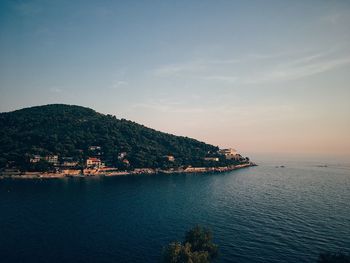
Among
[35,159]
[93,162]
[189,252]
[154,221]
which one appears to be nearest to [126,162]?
[93,162]

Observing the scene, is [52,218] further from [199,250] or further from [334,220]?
[334,220]

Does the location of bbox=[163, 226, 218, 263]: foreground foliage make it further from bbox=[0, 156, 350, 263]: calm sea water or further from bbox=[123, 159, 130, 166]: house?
bbox=[123, 159, 130, 166]: house

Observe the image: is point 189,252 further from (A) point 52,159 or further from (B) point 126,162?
(A) point 52,159

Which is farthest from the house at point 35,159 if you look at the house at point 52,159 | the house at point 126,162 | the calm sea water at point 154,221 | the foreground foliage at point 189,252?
the foreground foliage at point 189,252

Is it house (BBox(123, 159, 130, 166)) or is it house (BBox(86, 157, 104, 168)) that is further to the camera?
house (BBox(123, 159, 130, 166))

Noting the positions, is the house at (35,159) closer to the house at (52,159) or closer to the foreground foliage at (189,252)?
the house at (52,159)

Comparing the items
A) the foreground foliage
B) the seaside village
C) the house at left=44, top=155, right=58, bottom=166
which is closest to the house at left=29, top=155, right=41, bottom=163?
the seaside village
